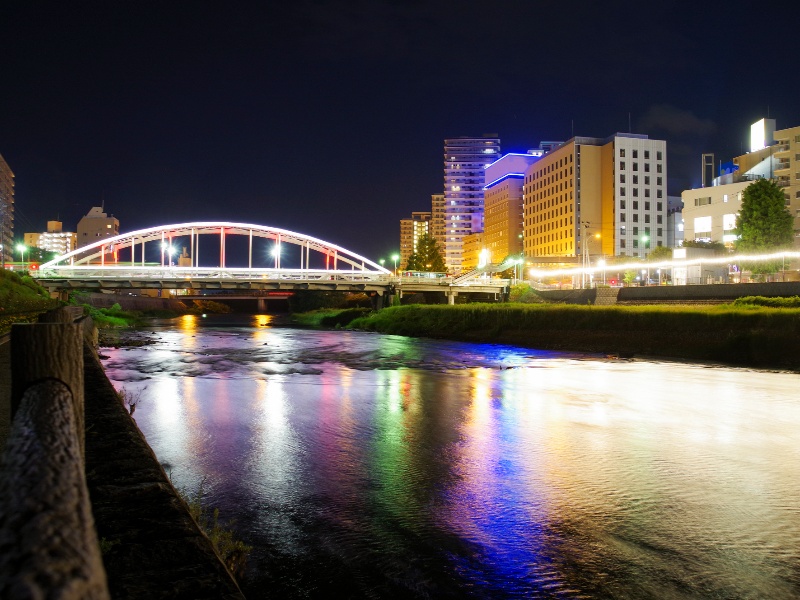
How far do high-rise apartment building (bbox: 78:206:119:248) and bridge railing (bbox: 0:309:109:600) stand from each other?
605 ft

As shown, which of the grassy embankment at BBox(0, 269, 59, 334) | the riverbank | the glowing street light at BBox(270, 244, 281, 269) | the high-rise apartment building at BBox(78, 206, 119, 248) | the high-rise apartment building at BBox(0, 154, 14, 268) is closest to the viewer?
the grassy embankment at BBox(0, 269, 59, 334)

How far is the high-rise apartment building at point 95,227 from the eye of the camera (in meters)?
169

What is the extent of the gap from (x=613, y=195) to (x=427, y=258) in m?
38.2

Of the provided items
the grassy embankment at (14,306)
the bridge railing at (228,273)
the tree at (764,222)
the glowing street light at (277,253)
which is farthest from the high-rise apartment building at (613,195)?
the grassy embankment at (14,306)

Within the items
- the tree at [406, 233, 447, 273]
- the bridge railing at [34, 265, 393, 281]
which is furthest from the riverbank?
the tree at [406, 233, 447, 273]

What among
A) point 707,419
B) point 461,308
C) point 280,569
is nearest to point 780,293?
point 461,308

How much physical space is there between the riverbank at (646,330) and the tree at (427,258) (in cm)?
6144

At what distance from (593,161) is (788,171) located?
45687 mm

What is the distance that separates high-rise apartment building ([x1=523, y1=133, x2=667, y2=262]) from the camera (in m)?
118

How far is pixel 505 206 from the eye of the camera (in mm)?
167875

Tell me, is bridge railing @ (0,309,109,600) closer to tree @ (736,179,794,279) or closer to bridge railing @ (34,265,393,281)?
tree @ (736,179,794,279)

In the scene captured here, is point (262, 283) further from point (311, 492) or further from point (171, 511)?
point (171, 511)

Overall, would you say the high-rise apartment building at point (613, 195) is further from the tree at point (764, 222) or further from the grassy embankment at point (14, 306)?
the grassy embankment at point (14, 306)

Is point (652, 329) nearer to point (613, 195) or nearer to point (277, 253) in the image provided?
point (277, 253)
